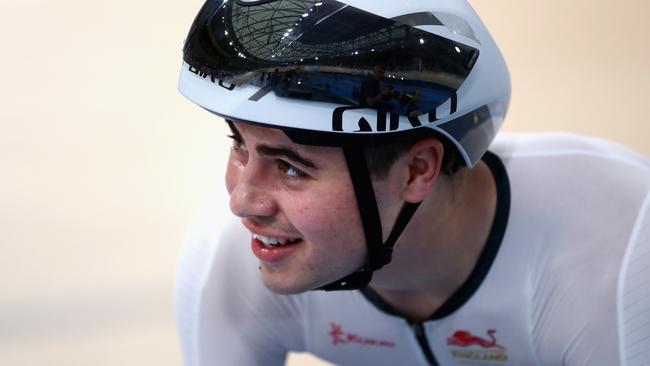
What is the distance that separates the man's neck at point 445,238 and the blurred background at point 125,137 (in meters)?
1.04

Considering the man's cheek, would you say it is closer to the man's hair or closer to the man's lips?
the man's lips

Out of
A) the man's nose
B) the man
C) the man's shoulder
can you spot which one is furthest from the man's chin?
the man's shoulder

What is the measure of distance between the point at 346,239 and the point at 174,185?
180cm

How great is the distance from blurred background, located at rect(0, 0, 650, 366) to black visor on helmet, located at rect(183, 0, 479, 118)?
1401 mm

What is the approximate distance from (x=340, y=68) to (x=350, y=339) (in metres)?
0.61

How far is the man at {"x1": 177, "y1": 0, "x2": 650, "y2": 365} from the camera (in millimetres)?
1184

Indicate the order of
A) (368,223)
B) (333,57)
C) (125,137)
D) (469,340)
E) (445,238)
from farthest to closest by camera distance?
1. (125,137)
2. (469,340)
3. (445,238)
4. (368,223)
5. (333,57)

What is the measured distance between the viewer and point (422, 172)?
1.32 metres

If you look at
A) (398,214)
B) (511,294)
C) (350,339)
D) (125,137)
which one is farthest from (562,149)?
(125,137)

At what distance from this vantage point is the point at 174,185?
3.01 meters

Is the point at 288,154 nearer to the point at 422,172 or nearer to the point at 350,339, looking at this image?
the point at 422,172

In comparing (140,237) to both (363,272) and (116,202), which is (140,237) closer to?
(116,202)

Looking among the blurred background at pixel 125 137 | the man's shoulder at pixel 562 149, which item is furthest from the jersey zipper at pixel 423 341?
the blurred background at pixel 125 137

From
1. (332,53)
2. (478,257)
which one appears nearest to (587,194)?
(478,257)
